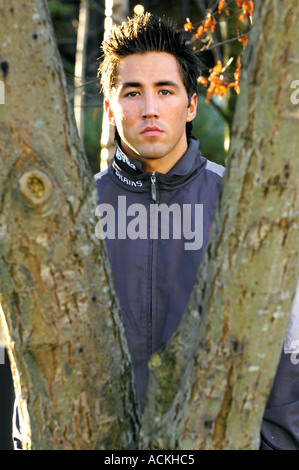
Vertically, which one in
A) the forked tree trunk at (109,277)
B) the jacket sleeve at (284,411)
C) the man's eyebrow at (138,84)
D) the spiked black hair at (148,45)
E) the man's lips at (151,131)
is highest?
the spiked black hair at (148,45)

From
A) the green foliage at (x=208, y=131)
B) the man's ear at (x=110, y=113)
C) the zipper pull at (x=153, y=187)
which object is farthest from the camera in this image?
the green foliage at (x=208, y=131)

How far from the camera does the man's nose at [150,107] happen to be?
8.57ft

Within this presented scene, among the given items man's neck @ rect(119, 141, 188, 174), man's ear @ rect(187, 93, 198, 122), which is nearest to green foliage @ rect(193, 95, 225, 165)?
man's ear @ rect(187, 93, 198, 122)

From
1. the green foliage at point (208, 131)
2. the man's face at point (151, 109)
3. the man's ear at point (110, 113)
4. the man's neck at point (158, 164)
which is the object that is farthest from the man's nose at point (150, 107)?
the green foliage at point (208, 131)

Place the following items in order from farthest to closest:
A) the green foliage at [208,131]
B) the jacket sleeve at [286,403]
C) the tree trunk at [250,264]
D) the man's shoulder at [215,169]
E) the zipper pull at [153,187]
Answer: the green foliage at [208,131] < the man's shoulder at [215,169] < the zipper pull at [153,187] < the jacket sleeve at [286,403] < the tree trunk at [250,264]

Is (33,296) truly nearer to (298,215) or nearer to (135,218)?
(298,215)

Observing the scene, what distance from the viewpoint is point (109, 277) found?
1.76 metres

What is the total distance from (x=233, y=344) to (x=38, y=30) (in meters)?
0.95

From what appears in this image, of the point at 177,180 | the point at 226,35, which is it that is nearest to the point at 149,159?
the point at 177,180

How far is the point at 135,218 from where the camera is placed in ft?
8.61

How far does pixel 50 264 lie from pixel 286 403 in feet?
4.25

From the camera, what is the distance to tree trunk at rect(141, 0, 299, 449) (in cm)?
141

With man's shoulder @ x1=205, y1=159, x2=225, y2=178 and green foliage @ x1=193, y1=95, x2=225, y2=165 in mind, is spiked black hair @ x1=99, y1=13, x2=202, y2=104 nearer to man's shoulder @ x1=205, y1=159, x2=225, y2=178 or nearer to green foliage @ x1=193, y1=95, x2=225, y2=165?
man's shoulder @ x1=205, y1=159, x2=225, y2=178

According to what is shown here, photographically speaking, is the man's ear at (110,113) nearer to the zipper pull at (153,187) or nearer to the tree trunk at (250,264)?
the zipper pull at (153,187)
